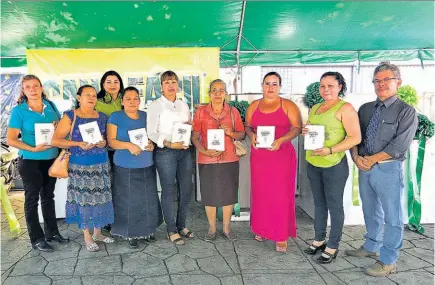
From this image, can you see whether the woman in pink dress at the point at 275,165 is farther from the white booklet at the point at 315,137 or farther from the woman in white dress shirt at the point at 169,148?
the woman in white dress shirt at the point at 169,148

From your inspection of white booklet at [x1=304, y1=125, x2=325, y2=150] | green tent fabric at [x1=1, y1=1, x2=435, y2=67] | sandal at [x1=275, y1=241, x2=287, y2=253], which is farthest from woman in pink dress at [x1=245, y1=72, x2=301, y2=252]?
green tent fabric at [x1=1, y1=1, x2=435, y2=67]

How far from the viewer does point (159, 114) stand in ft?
10.0

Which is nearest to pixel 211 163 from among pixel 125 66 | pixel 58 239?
pixel 58 239

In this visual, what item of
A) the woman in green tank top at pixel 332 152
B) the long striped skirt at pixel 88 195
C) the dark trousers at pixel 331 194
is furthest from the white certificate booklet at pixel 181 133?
the dark trousers at pixel 331 194

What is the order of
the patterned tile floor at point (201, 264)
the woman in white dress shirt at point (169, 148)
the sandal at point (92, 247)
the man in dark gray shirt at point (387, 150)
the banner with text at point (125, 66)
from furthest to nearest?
1. the banner with text at point (125, 66)
2. the sandal at point (92, 247)
3. the woman in white dress shirt at point (169, 148)
4. the patterned tile floor at point (201, 264)
5. the man in dark gray shirt at point (387, 150)

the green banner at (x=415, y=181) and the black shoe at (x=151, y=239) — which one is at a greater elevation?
the green banner at (x=415, y=181)

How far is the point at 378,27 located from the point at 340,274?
457 centimetres

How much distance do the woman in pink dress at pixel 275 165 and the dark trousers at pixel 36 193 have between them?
80.1 inches

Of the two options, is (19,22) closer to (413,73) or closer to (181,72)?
(181,72)

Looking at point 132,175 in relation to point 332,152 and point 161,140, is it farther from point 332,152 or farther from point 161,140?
point 332,152

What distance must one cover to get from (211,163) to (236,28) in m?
3.20

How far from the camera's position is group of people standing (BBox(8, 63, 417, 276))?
263 cm

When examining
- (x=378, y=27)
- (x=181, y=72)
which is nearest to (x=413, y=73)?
(x=378, y=27)

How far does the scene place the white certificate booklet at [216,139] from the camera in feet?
9.68
